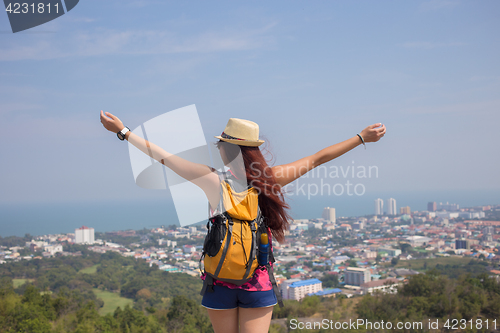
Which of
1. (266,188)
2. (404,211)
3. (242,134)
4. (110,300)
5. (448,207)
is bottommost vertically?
(110,300)

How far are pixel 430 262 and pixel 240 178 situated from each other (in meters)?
36.8

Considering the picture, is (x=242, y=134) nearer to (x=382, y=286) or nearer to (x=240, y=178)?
(x=240, y=178)

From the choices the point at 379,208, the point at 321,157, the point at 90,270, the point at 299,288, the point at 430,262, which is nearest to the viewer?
the point at 321,157

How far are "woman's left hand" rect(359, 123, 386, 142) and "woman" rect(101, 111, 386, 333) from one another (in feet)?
1.47

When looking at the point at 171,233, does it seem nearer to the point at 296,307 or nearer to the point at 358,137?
the point at 296,307

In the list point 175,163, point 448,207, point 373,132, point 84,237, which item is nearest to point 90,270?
point 84,237

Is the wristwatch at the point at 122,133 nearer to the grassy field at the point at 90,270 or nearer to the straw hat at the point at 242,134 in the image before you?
the straw hat at the point at 242,134

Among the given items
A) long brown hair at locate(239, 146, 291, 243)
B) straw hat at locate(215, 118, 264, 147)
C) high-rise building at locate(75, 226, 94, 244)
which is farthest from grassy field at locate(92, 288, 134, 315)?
straw hat at locate(215, 118, 264, 147)

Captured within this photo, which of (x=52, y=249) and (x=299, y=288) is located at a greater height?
(x=299, y=288)

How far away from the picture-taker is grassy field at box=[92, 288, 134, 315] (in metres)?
25.4

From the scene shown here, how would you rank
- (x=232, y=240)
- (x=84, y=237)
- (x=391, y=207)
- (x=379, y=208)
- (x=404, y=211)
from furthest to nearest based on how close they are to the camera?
(x=379, y=208), (x=391, y=207), (x=404, y=211), (x=84, y=237), (x=232, y=240)

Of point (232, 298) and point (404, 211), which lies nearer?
point (232, 298)

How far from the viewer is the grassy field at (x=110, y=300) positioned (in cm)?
2542

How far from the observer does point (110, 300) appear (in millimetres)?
27391
